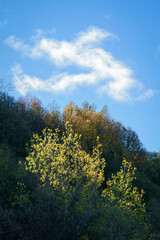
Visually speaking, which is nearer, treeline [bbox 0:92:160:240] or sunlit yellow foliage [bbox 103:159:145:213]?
treeline [bbox 0:92:160:240]

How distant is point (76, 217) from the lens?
447 inches

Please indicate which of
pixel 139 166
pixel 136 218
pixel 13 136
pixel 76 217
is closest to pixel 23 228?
pixel 76 217

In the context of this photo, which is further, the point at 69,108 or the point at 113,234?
the point at 69,108

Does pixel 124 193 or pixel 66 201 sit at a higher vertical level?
pixel 124 193

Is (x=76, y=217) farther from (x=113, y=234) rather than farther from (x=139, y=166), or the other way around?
(x=139, y=166)

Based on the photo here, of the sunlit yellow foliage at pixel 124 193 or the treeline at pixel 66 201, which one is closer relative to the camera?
the treeline at pixel 66 201

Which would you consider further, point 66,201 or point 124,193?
point 124,193

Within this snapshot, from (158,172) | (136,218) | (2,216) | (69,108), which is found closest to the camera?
(2,216)

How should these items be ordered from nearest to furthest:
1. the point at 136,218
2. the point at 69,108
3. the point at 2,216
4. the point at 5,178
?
1. the point at 2,216
2. the point at 136,218
3. the point at 5,178
4. the point at 69,108

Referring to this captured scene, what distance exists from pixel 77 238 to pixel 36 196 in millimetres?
3109

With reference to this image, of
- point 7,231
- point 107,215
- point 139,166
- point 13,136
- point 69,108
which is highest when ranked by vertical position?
point 69,108

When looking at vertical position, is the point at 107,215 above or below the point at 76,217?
above

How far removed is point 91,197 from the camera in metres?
11.4

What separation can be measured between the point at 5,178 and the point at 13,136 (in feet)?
37.4
